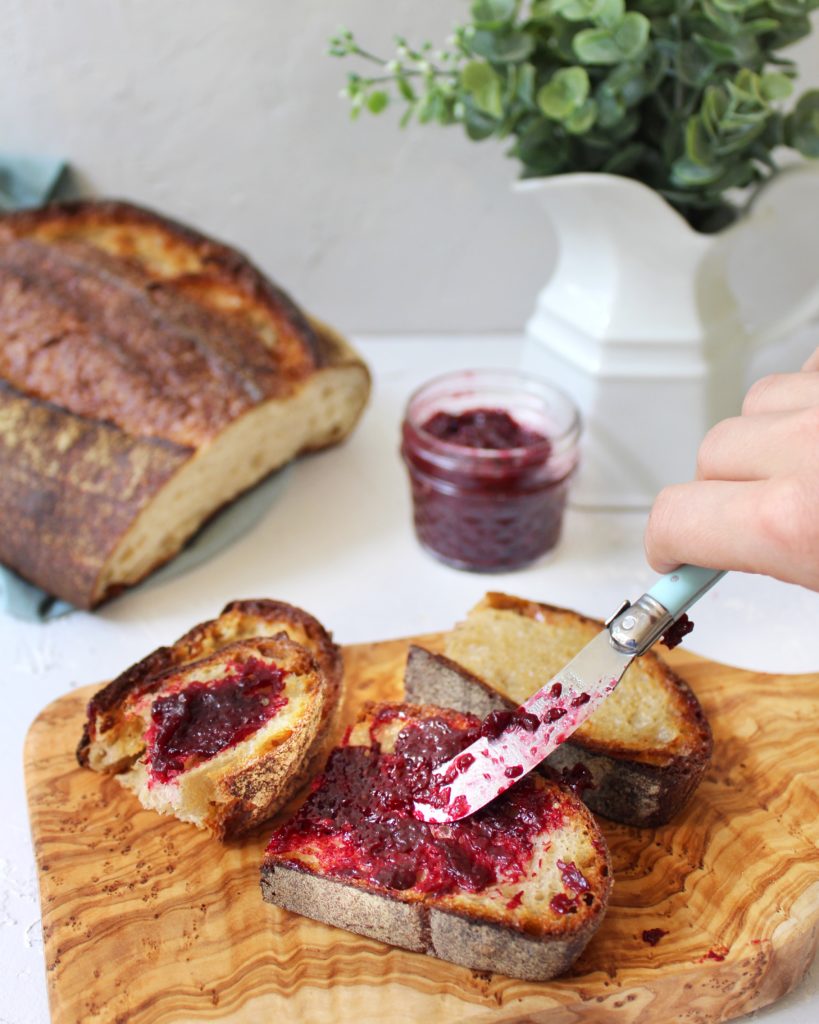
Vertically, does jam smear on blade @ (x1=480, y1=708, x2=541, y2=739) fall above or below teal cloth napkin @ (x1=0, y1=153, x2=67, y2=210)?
below

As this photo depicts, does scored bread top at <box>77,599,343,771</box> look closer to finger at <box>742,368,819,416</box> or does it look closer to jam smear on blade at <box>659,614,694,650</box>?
jam smear on blade at <box>659,614,694,650</box>

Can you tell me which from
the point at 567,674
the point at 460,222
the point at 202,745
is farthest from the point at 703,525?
the point at 460,222

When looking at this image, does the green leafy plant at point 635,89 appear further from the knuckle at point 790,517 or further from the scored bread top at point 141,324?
the knuckle at point 790,517

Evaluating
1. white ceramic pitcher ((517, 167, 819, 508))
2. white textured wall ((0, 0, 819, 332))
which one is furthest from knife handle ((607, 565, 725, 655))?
white textured wall ((0, 0, 819, 332))

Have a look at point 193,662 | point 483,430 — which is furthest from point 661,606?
point 483,430

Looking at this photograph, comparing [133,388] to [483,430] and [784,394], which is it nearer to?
[483,430]
